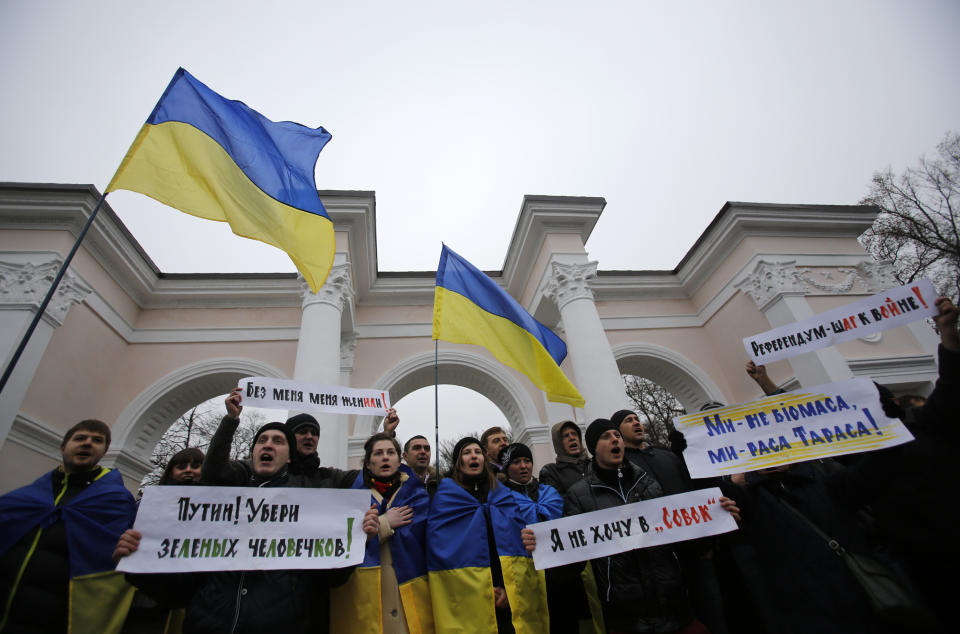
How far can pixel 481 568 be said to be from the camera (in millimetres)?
2521

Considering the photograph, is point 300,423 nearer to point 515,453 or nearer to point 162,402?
point 515,453

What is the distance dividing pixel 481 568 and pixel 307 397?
167 centimetres

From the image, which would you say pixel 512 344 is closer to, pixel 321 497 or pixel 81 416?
pixel 321 497

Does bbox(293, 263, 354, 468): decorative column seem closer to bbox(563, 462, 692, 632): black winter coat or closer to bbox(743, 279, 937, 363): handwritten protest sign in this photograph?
bbox(563, 462, 692, 632): black winter coat

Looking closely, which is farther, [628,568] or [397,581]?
[397,581]

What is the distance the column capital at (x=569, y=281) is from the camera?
8.23 metres

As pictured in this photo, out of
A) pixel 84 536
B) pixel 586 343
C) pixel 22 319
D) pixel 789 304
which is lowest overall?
pixel 84 536

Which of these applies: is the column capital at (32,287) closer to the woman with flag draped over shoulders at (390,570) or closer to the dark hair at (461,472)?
the woman with flag draped over shoulders at (390,570)

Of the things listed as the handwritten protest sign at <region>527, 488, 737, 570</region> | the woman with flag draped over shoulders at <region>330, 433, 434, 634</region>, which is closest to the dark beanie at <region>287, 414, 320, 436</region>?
the woman with flag draped over shoulders at <region>330, 433, 434, 634</region>

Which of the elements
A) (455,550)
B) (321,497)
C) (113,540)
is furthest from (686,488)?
(113,540)

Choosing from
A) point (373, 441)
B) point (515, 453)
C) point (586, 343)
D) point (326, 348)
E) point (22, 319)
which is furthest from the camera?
point (586, 343)

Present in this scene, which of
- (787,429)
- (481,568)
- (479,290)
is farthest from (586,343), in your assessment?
(481,568)

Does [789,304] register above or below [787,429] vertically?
above

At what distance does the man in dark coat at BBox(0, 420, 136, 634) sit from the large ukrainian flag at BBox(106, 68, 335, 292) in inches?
66.1
